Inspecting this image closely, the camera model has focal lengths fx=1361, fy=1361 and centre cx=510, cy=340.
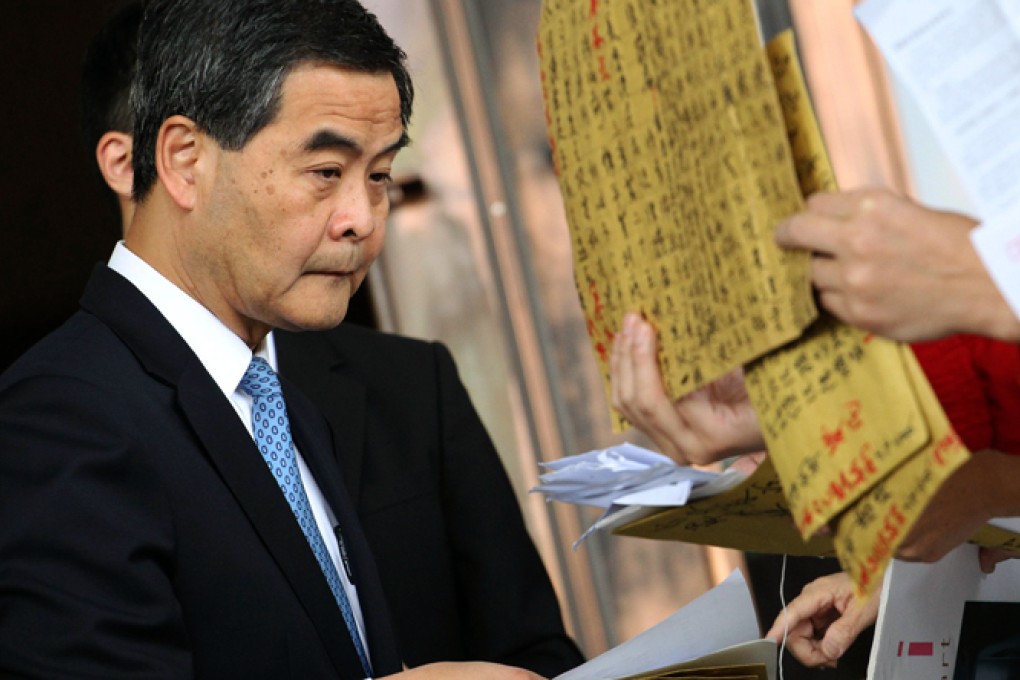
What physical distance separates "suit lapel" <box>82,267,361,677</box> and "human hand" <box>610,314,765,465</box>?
44 centimetres

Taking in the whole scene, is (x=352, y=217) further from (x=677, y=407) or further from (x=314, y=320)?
(x=677, y=407)

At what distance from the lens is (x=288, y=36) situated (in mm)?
1415

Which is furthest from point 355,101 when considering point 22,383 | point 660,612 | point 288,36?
point 660,612

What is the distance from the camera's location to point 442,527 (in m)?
1.82

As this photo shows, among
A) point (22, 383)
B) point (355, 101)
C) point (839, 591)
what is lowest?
point (839, 591)

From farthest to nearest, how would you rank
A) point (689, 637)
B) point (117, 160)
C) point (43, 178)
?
point (43, 178) → point (117, 160) → point (689, 637)

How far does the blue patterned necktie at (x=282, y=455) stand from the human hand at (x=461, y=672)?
0.47 ft

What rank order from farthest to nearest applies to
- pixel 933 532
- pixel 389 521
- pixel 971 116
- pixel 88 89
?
pixel 88 89 → pixel 389 521 → pixel 933 532 → pixel 971 116

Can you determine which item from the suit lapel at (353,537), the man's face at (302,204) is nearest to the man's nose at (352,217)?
the man's face at (302,204)

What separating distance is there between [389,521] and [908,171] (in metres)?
1.51

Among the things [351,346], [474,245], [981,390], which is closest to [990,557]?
[981,390]

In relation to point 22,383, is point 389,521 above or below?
below

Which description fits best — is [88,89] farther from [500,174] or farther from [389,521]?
[500,174]

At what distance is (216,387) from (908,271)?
79 centimetres
